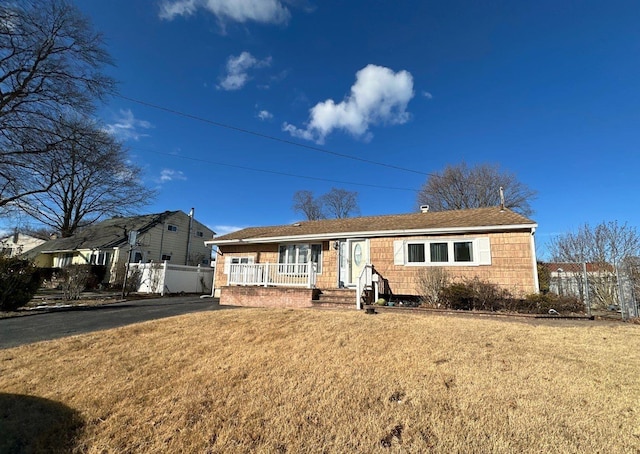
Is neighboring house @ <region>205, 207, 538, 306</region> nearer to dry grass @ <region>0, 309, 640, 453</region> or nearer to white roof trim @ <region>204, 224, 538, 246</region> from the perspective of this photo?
white roof trim @ <region>204, 224, 538, 246</region>

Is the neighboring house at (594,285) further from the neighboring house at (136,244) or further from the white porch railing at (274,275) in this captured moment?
the neighboring house at (136,244)

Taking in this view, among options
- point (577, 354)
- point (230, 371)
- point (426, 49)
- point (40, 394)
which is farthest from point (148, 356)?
point (426, 49)

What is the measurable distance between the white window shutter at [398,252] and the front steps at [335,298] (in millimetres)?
2420

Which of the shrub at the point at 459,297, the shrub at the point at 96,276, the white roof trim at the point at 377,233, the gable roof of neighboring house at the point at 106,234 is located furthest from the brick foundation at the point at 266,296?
the gable roof of neighboring house at the point at 106,234

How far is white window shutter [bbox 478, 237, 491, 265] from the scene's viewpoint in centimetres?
1134

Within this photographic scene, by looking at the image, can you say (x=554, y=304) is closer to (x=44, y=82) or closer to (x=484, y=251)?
(x=484, y=251)

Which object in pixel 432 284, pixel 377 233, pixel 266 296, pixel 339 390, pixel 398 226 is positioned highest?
pixel 398 226

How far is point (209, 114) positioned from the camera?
1429 cm

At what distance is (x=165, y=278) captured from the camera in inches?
726

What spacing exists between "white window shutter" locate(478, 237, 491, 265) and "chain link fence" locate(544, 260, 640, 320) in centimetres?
247

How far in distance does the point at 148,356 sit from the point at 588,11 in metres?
14.7

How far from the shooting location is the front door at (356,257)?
1361cm

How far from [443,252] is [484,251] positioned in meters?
1.40

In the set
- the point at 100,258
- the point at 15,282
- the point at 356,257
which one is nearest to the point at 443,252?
the point at 356,257
